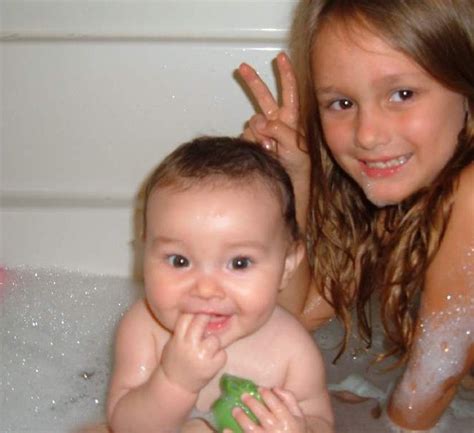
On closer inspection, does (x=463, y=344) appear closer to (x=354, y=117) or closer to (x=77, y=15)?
(x=354, y=117)

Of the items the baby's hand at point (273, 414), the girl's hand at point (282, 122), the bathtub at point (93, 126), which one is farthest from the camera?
the bathtub at point (93, 126)

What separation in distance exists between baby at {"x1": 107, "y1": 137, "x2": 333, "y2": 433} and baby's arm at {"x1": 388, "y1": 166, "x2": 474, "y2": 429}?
21 cm

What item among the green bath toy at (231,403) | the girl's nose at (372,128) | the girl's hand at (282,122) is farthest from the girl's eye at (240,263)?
the girl's hand at (282,122)

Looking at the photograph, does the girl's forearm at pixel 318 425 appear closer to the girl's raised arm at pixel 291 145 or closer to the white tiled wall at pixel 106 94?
the girl's raised arm at pixel 291 145

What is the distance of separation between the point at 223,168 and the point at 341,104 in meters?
0.24

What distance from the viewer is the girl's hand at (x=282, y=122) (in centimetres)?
137

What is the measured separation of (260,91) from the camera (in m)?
1.45

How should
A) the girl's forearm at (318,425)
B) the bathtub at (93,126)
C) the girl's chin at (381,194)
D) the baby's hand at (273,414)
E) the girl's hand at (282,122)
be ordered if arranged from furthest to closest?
the bathtub at (93,126) < the girl's hand at (282,122) < the girl's chin at (381,194) < the girl's forearm at (318,425) < the baby's hand at (273,414)

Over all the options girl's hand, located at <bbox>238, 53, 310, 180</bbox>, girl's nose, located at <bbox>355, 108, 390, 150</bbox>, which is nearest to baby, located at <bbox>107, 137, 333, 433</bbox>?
girl's nose, located at <bbox>355, 108, 390, 150</bbox>

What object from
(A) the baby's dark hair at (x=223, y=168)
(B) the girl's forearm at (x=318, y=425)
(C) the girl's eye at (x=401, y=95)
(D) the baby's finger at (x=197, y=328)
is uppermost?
(C) the girl's eye at (x=401, y=95)

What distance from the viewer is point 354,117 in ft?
3.88

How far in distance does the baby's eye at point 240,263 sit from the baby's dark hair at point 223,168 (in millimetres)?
79

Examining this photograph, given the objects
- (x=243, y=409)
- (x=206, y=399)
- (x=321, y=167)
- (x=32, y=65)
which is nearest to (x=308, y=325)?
(x=321, y=167)

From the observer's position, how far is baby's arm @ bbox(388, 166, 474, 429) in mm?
1186
